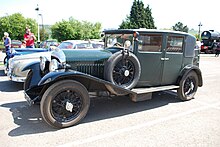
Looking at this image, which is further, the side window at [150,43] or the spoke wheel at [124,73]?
the side window at [150,43]

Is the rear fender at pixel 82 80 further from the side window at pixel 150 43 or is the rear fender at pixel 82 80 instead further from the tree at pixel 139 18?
the tree at pixel 139 18

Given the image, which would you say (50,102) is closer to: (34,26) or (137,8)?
(34,26)

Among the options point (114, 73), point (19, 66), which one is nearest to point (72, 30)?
point (19, 66)

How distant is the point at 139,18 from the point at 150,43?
43648mm

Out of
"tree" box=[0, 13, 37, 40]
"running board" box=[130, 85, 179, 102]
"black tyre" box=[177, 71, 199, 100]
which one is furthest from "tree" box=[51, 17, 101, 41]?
"running board" box=[130, 85, 179, 102]

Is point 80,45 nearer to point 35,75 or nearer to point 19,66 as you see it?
point 19,66

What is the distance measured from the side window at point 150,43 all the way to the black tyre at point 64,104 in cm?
168

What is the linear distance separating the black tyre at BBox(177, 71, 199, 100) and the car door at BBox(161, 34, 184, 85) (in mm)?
219

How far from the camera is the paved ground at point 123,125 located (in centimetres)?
305

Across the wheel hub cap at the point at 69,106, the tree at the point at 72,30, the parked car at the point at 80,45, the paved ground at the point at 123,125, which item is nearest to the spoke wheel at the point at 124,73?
the paved ground at the point at 123,125

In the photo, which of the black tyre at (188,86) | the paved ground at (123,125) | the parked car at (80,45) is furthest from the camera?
the parked car at (80,45)

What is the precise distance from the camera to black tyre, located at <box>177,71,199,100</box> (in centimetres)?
495

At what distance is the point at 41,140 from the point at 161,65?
2990mm

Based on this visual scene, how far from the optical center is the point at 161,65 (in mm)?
4594
